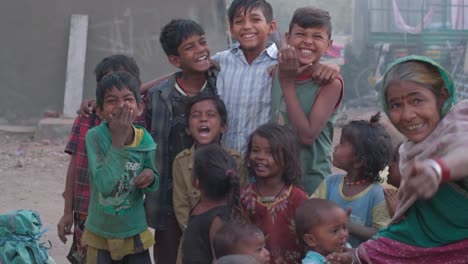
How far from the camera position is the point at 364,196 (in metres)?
3.74

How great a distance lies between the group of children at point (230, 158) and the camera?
3689mm

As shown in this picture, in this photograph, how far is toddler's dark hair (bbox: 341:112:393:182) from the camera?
3.80m

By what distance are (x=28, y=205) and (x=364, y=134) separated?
4783 mm

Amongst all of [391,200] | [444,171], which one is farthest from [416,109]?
[391,200]

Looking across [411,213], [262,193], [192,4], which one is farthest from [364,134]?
[192,4]

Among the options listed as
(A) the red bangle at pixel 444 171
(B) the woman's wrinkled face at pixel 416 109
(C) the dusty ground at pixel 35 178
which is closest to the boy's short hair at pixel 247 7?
(B) the woman's wrinkled face at pixel 416 109

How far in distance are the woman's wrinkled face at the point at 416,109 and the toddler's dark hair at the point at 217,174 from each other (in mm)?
1105

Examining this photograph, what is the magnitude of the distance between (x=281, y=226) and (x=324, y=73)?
0.76 m

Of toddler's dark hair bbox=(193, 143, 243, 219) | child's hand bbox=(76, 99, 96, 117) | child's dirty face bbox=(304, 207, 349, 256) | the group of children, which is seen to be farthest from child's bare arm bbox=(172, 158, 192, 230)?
child's dirty face bbox=(304, 207, 349, 256)

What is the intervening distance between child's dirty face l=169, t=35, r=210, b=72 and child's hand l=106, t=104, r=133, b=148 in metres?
0.52

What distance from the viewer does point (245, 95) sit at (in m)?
4.08

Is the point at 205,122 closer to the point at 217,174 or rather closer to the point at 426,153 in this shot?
the point at 217,174

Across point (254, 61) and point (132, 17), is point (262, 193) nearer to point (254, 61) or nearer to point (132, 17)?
point (254, 61)

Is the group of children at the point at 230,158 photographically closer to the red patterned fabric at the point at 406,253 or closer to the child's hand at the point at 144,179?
the child's hand at the point at 144,179
